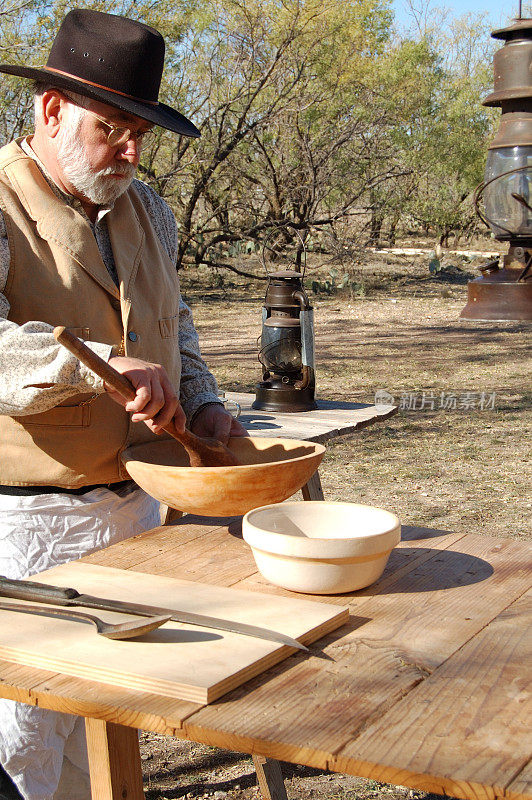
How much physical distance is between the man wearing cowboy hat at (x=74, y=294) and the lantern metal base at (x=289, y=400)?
1417 mm

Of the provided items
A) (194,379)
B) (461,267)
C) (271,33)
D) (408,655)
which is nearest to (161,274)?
(194,379)

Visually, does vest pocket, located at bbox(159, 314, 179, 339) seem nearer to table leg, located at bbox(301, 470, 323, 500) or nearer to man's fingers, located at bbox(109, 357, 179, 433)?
man's fingers, located at bbox(109, 357, 179, 433)

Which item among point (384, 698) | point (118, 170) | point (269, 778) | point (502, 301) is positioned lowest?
point (269, 778)

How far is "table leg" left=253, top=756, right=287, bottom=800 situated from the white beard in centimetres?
135

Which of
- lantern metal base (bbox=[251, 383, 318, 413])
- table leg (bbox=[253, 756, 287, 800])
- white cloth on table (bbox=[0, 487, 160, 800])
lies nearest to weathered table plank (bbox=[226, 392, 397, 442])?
lantern metal base (bbox=[251, 383, 318, 413])

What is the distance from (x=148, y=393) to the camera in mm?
1632

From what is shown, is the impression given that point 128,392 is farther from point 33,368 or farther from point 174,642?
point 174,642

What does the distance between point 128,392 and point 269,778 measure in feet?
3.72

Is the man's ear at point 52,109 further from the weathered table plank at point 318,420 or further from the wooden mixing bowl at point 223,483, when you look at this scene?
the weathered table plank at point 318,420

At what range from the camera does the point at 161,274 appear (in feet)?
7.34

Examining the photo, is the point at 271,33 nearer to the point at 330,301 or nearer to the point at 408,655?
the point at 330,301

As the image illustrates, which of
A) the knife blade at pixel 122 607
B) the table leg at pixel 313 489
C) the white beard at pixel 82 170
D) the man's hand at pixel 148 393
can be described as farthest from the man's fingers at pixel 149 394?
the table leg at pixel 313 489

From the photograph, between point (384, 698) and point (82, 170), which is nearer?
point (384, 698)

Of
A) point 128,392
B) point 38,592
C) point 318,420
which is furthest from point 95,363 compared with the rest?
point 318,420
